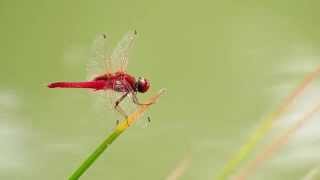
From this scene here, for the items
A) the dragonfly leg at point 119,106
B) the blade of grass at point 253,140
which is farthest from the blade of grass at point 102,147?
the dragonfly leg at point 119,106

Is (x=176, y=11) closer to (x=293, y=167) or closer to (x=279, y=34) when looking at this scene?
(x=279, y=34)

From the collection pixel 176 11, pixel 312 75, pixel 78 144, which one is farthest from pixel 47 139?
pixel 312 75

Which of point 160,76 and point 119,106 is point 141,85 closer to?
point 119,106

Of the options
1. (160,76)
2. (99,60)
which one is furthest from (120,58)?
(160,76)

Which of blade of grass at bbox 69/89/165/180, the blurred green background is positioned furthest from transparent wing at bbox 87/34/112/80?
the blurred green background

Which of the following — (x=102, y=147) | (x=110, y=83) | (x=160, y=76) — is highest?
(x=160, y=76)

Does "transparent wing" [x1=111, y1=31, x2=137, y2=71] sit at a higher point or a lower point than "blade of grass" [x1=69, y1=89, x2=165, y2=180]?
higher

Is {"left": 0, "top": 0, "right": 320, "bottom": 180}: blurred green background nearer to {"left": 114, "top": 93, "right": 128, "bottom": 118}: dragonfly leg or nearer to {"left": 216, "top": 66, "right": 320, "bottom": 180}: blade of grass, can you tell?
{"left": 114, "top": 93, "right": 128, "bottom": 118}: dragonfly leg
